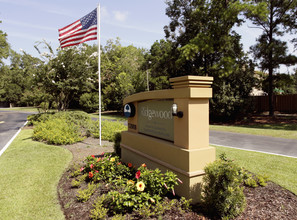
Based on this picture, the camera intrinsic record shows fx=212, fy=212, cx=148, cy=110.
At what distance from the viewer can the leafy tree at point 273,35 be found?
1977 centimetres

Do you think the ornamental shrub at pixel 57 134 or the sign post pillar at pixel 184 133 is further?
the ornamental shrub at pixel 57 134

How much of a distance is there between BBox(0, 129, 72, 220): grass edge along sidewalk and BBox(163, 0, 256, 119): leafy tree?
1444cm

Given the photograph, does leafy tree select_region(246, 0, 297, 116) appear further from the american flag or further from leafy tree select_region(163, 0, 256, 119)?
the american flag

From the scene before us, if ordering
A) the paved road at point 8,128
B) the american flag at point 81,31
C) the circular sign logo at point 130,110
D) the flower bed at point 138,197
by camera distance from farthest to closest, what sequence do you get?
1. the paved road at point 8,128
2. the american flag at point 81,31
3. the circular sign logo at point 130,110
4. the flower bed at point 138,197

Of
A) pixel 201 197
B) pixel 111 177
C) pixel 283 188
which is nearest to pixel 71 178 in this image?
pixel 111 177

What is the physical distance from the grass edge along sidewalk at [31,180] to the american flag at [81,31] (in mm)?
4857

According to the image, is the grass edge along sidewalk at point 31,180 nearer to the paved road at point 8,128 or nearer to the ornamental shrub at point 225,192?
the ornamental shrub at point 225,192

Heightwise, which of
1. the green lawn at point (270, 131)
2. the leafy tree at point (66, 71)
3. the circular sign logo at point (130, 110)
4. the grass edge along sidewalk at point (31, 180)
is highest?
the leafy tree at point (66, 71)

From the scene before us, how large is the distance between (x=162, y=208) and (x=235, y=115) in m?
19.1

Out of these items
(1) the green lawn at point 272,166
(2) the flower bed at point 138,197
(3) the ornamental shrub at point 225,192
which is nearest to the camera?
(3) the ornamental shrub at point 225,192

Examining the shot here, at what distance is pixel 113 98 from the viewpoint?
3131 centimetres

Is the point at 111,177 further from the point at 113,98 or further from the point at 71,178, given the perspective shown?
the point at 113,98

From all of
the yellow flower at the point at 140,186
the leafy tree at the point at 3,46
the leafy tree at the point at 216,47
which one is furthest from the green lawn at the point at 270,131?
the leafy tree at the point at 3,46

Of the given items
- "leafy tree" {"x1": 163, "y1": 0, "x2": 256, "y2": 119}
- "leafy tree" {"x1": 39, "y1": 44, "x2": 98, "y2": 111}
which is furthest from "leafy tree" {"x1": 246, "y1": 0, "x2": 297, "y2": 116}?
"leafy tree" {"x1": 39, "y1": 44, "x2": 98, "y2": 111}
